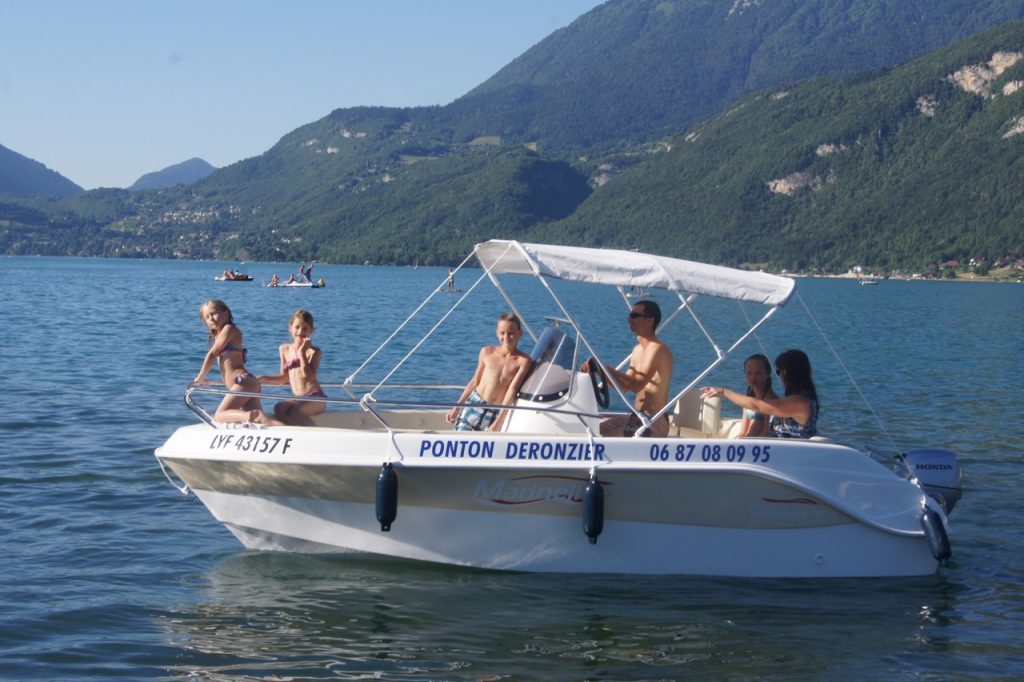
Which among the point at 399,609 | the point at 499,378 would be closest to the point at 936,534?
the point at 499,378

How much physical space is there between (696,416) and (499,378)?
5.71 ft

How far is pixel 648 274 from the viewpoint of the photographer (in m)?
8.37

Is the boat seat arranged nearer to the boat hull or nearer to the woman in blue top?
the woman in blue top

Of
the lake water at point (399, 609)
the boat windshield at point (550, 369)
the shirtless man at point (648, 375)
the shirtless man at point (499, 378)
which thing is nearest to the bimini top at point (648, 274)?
the shirtless man at point (648, 375)

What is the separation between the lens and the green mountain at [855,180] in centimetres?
14150

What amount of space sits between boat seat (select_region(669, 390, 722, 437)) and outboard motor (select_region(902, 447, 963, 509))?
1469 millimetres

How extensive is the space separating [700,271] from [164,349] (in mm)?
19115

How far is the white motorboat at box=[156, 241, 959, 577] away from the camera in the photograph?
26.6 feet

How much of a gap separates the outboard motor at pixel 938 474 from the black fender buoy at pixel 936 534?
24.4 inches

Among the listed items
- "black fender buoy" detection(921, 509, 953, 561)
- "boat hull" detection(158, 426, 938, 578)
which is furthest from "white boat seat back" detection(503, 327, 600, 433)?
"black fender buoy" detection(921, 509, 953, 561)

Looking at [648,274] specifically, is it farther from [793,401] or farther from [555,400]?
[793,401]

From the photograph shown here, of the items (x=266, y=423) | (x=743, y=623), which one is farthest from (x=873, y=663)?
(x=266, y=423)

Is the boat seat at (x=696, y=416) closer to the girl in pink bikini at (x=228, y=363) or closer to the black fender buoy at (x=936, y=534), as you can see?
the black fender buoy at (x=936, y=534)

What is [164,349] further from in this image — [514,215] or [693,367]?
[514,215]
